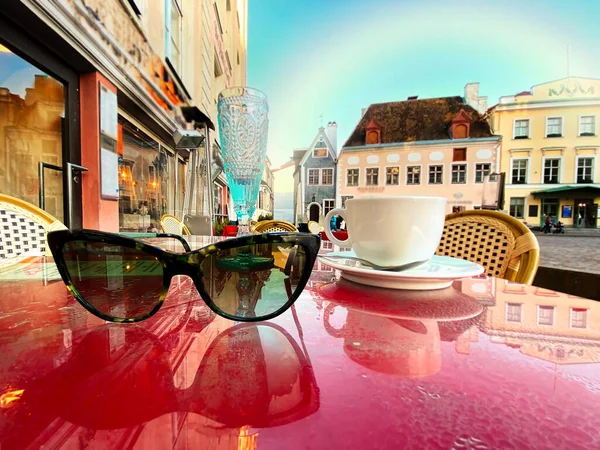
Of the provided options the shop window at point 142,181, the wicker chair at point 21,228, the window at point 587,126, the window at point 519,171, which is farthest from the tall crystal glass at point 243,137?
the window at point 587,126

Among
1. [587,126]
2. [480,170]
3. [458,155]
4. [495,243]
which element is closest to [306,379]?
[495,243]

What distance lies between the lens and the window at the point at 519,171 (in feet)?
18.0

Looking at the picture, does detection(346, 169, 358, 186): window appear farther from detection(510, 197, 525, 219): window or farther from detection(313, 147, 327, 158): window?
detection(510, 197, 525, 219): window

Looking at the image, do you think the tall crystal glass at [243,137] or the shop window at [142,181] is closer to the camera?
the tall crystal glass at [243,137]

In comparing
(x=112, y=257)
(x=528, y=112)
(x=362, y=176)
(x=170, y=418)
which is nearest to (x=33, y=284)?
(x=112, y=257)

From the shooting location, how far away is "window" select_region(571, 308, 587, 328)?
0.16m

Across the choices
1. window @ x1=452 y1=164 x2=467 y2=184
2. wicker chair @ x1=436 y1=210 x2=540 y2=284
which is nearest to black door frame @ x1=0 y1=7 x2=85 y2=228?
wicker chair @ x1=436 y1=210 x2=540 y2=284

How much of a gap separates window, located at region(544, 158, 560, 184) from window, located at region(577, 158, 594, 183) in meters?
0.31

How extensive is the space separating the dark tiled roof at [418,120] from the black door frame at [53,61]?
A: 587cm

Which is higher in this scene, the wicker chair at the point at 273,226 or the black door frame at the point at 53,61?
the black door frame at the point at 53,61

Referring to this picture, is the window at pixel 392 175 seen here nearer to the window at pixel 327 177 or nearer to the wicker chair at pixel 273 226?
the window at pixel 327 177

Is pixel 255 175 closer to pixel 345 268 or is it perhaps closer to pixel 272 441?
pixel 345 268

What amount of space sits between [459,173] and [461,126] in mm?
1025

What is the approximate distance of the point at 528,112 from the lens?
534 cm
